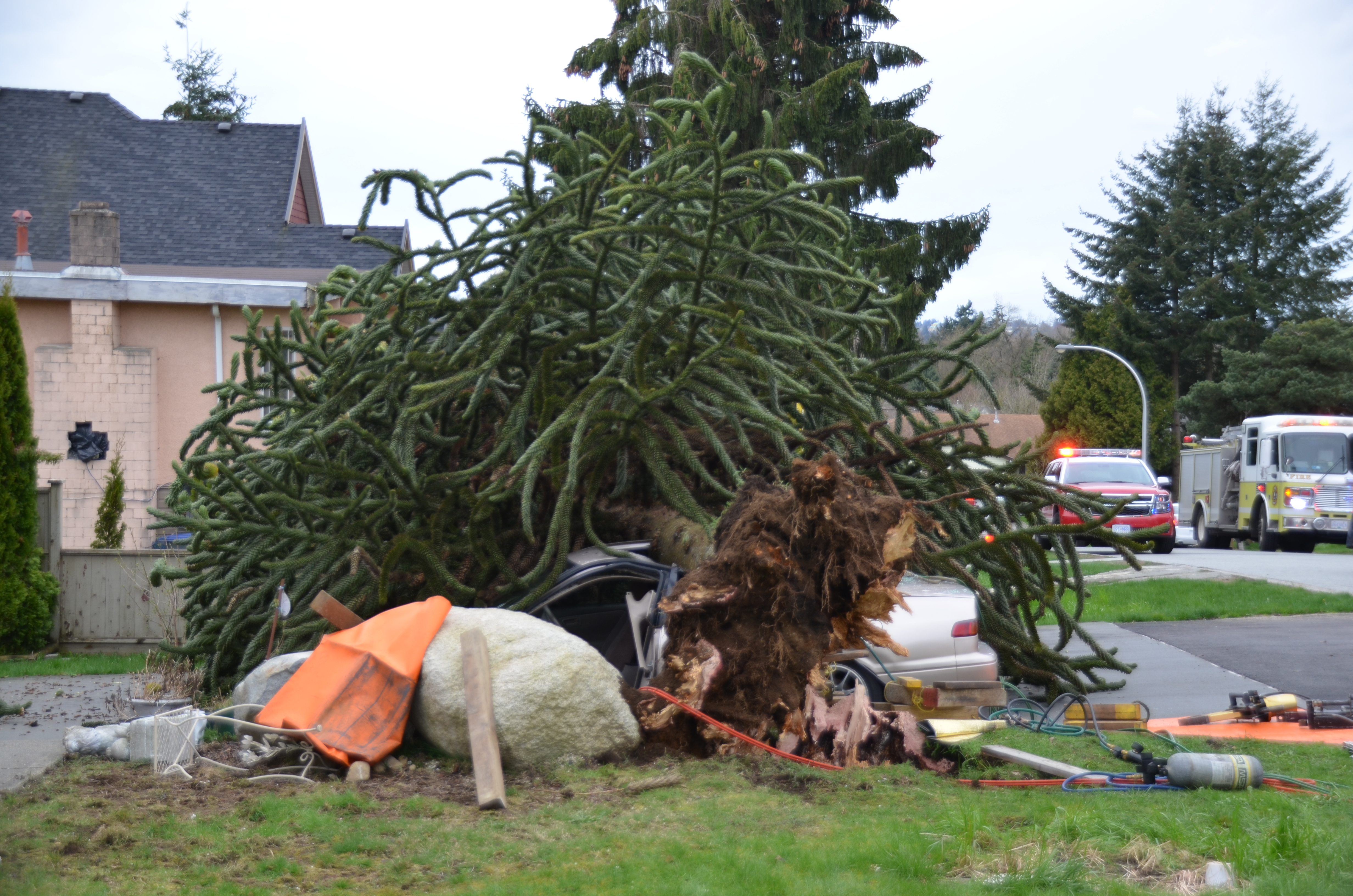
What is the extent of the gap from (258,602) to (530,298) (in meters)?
2.96

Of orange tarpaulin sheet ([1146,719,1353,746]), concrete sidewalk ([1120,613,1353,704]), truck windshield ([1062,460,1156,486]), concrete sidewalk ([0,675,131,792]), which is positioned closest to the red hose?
orange tarpaulin sheet ([1146,719,1353,746])

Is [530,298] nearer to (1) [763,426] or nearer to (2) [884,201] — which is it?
(1) [763,426]

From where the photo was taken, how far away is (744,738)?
6.14m

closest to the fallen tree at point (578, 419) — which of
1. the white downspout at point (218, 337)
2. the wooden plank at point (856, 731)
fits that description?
the wooden plank at point (856, 731)

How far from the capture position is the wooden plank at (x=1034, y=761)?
567cm

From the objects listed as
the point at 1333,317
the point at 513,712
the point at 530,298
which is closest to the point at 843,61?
the point at 530,298

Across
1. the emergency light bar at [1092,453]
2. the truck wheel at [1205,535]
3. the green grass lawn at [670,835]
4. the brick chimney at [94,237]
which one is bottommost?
the truck wheel at [1205,535]

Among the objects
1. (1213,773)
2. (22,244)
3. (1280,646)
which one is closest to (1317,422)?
(1280,646)

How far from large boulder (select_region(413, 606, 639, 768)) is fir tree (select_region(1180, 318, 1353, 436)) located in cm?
3852

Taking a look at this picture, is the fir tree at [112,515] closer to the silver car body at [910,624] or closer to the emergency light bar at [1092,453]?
the silver car body at [910,624]

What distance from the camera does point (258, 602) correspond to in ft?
27.2

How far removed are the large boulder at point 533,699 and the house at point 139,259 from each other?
6818mm

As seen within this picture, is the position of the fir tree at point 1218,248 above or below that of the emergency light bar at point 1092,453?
above

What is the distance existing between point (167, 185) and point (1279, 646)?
64.2 ft
